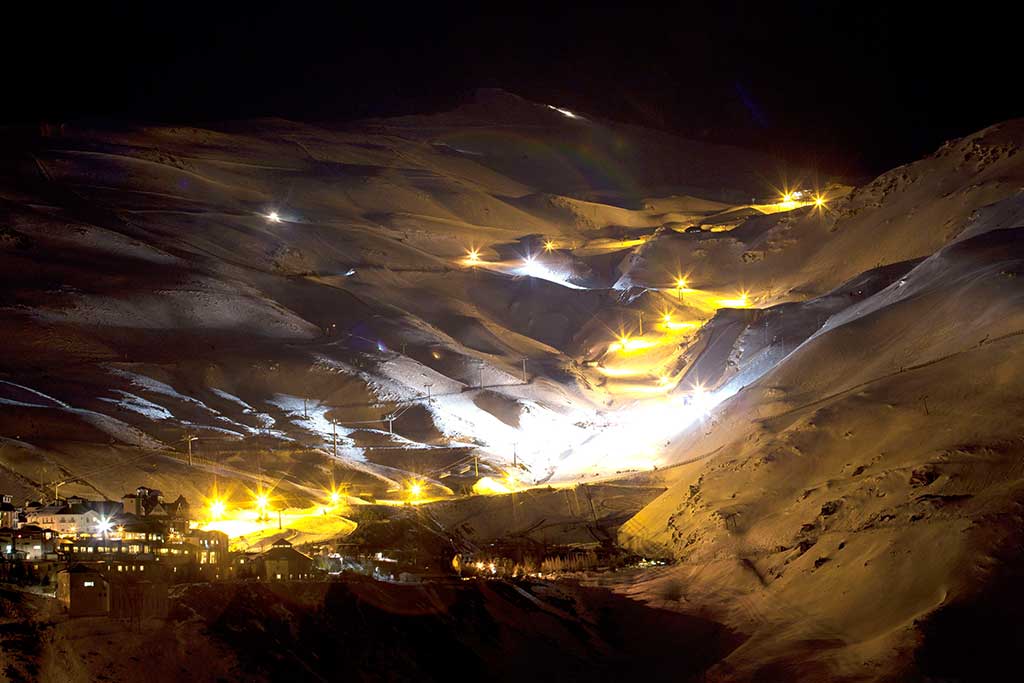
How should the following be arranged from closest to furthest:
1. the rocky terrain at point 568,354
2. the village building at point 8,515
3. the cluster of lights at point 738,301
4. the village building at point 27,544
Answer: the village building at point 27,544, the rocky terrain at point 568,354, the village building at point 8,515, the cluster of lights at point 738,301

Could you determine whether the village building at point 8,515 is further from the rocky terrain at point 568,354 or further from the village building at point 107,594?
the village building at point 107,594

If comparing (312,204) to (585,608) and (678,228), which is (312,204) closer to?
(678,228)

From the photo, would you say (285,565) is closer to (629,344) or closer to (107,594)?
(107,594)

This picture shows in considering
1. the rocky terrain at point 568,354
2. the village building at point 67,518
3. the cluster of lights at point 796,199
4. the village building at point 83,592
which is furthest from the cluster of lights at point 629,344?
the village building at point 83,592

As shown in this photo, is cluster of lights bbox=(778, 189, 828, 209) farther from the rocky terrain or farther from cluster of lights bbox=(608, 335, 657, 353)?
cluster of lights bbox=(608, 335, 657, 353)

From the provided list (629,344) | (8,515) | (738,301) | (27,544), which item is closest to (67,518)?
(8,515)

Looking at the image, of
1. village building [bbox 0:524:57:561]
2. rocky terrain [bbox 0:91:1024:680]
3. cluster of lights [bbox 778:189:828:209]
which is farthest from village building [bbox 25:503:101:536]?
cluster of lights [bbox 778:189:828:209]

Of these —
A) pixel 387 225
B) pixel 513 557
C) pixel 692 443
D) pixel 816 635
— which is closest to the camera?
pixel 816 635

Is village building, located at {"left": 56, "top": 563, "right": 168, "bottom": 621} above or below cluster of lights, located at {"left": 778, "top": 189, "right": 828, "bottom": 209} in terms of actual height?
below

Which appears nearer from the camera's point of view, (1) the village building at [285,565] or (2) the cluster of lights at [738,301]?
(1) the village building at [285,565]

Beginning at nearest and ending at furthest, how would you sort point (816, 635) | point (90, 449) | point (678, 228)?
point (816, 635) → point (90, 449) → point (678, 228)

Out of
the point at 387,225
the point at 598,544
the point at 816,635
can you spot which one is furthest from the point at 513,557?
the point at 387,225
